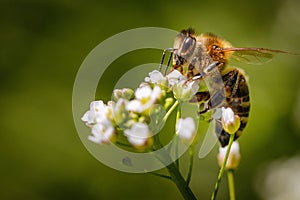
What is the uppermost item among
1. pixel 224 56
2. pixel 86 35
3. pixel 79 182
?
pixel 86 35

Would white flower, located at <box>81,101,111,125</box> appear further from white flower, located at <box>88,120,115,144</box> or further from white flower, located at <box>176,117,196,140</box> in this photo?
white flower, located at <box>176,117,196,140</box>

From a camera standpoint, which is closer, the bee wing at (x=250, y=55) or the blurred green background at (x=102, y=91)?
the bee wing at (x=250, y=55)

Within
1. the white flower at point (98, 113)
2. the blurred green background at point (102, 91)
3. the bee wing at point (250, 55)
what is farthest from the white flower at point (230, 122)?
the blurred green background at point (102, 91)

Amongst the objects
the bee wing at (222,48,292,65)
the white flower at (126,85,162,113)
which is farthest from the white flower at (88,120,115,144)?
the bee wing at (222,48,292,65)

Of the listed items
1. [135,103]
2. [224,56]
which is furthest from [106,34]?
[135,103]

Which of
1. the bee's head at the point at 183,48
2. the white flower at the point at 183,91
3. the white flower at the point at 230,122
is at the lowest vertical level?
the white flower at the point at 230,122

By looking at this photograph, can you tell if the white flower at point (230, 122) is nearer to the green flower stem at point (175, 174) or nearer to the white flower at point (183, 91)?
the white flower at point (183, 91)

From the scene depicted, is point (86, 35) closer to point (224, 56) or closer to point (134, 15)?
point (134, 15)
